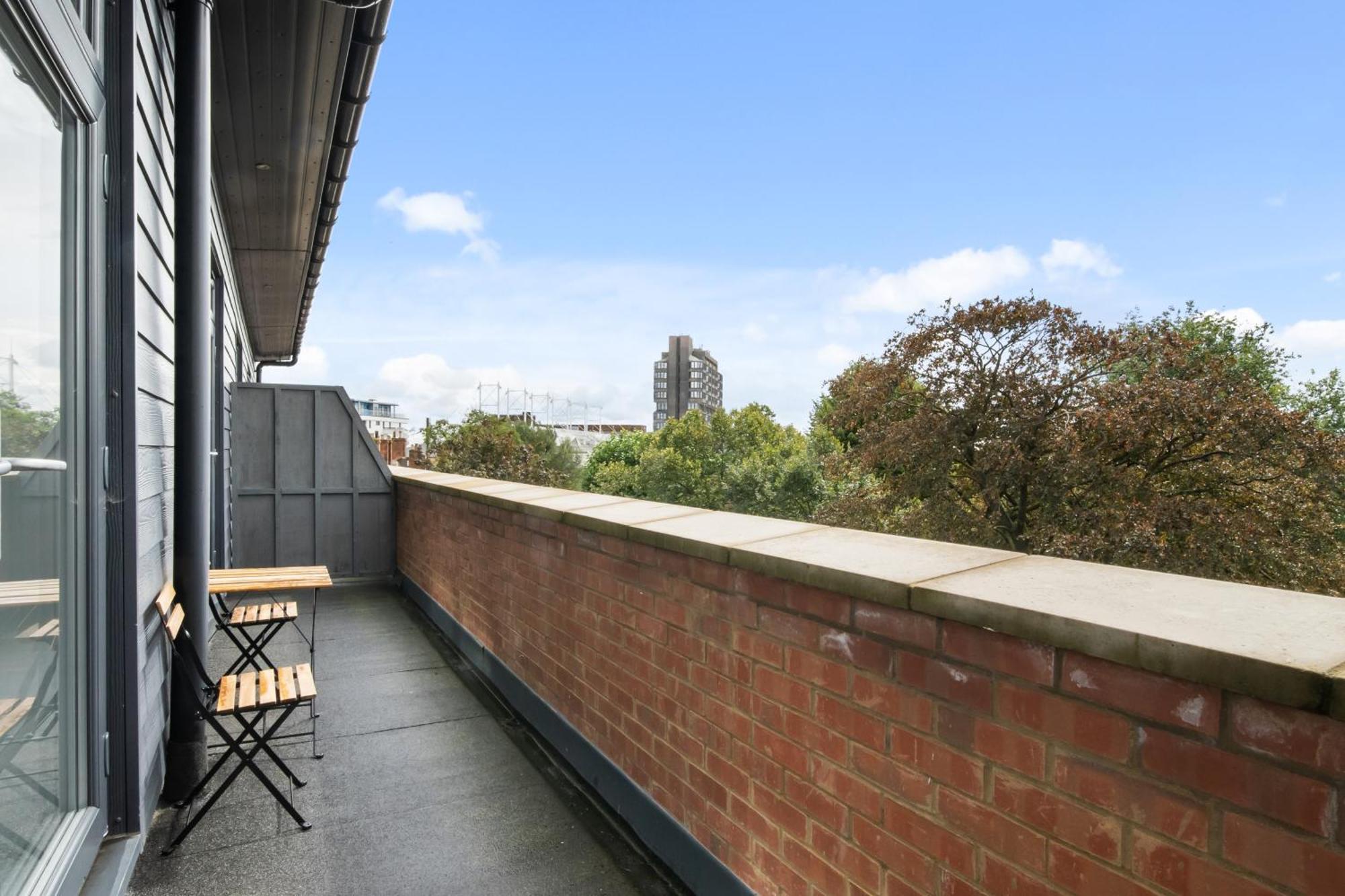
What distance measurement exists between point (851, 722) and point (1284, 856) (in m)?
0.90

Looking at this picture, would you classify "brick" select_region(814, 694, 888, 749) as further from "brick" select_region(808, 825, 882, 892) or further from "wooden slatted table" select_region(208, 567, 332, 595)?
"wooden slatted table" select_region(208, 567, 332, 595)

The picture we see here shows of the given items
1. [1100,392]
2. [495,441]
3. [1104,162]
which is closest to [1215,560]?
[1100,392]

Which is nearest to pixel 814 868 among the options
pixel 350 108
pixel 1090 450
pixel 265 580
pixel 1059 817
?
pixel 1059 817

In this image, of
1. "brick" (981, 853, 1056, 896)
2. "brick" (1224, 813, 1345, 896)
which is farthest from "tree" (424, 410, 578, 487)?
"brick" (1224, 813, 1345, 896)

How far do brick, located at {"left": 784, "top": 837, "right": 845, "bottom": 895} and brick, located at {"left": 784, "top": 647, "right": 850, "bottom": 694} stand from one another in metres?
0.44

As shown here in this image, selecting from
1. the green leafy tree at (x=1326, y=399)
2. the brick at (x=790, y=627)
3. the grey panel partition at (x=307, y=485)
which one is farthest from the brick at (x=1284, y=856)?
the green leafy tree at (x=1326, y=399)

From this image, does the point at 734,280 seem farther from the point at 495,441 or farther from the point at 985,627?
the point at 985,627

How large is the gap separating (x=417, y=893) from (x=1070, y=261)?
101m

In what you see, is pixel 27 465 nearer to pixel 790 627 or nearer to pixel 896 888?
pixel 790 627

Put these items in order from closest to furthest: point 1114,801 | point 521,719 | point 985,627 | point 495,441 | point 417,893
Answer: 1. point 1114,801
2. point 985,627
3. point 417,893
4. point 521,719
5. point 495,441

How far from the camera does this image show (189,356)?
3115 millimetres

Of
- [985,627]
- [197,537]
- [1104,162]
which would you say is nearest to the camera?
[985,627]

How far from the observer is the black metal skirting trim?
8.15ft

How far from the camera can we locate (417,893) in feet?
8.34
